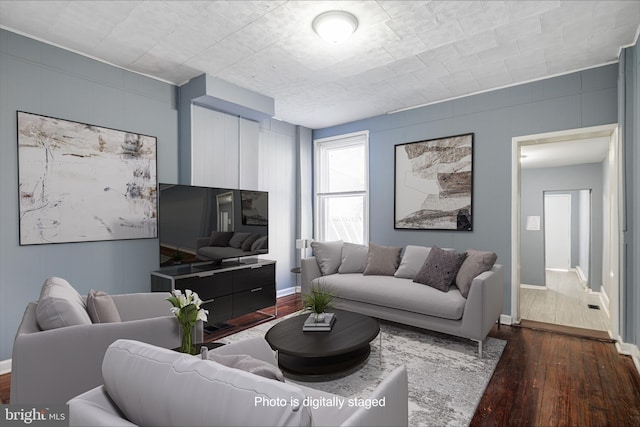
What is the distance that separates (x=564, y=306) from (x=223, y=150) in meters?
5.19

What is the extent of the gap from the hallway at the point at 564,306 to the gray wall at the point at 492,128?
803 mm

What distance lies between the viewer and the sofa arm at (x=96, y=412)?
3.09 ft

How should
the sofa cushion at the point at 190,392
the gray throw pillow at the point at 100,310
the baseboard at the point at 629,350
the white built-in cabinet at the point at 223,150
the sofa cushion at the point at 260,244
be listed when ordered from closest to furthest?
the sofa cushion at the point at 190,392 → the gray throw pillow at the point at 100,310 → the baseboard at the point at 629,350 → the white built-in cabinet at the point at 223,150 → the sofa cushion at the point at 260,244

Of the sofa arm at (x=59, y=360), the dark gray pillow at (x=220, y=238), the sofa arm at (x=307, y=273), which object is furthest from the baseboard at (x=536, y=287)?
the sofa arm at (x=59, y=360)

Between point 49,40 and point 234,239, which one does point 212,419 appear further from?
point 49,40

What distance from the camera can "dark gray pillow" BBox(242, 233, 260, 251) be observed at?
161 inches

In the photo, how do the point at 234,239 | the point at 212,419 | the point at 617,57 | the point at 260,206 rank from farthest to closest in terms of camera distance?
the point at 260,206
the point at 234,239
the point at 617,57
the point at 212,419

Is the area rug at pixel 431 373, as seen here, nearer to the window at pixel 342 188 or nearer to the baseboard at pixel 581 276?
the window at pixel 342 188

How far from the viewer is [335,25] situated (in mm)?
2518

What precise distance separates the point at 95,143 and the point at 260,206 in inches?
75.0

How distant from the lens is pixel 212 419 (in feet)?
2.61

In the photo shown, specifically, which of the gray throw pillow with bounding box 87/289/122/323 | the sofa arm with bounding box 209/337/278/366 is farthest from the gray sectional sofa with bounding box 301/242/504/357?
the gray throw pillow with bounding box 87/289/122/323

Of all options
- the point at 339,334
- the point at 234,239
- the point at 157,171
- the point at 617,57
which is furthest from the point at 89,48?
the point at 617,57

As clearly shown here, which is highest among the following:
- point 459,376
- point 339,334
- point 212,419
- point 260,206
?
point 260,206
